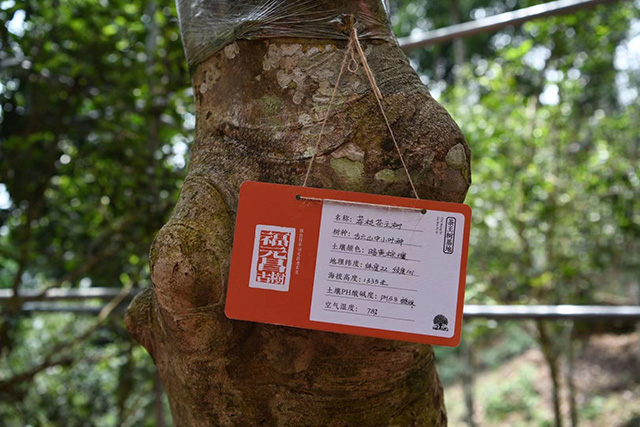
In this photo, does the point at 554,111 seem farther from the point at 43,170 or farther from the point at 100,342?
the point at 100,342

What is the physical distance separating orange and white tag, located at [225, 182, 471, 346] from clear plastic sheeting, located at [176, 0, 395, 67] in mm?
233

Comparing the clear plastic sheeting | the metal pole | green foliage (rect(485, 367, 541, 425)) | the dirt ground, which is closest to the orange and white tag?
the clear plastic sheeting

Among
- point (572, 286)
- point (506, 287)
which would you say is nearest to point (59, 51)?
point (506, 287)

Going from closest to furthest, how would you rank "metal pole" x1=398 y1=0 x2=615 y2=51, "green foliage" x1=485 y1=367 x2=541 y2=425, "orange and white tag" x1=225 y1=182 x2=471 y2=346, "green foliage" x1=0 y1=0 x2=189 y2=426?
"orange and white tag" x1=225 y1=182 x2=471 y2=346 < "metal pole" x1=398 y1=0 x2=615 y2=51 < "green foliage" x1=0 y1=0 x2=189 y2=426 < "green foliage" x1=485 y1=367 x2=541 y2=425

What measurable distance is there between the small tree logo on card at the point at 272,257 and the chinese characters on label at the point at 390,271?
0.15 feet

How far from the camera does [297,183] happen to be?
75cm

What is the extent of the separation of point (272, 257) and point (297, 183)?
107mm

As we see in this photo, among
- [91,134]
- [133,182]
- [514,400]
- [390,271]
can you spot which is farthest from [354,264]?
[514,400]

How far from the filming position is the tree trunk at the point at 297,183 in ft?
2.38

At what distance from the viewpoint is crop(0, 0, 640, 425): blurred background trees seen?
196 cm

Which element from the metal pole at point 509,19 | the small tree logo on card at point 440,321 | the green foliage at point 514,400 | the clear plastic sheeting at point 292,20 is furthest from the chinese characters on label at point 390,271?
the green foliage at point 514,400

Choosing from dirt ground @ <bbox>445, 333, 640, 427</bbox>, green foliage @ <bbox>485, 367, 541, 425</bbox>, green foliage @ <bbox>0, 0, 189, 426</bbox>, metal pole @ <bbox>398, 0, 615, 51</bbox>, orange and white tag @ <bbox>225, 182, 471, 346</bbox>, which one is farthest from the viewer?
green foliage @ <bbox>485, 367, 541, 425</bbox>

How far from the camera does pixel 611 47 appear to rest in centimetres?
348

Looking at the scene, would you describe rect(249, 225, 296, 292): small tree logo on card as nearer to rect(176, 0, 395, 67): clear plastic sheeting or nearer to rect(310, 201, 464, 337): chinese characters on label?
rect(310, 201, 464, 337): chinese characters on label
